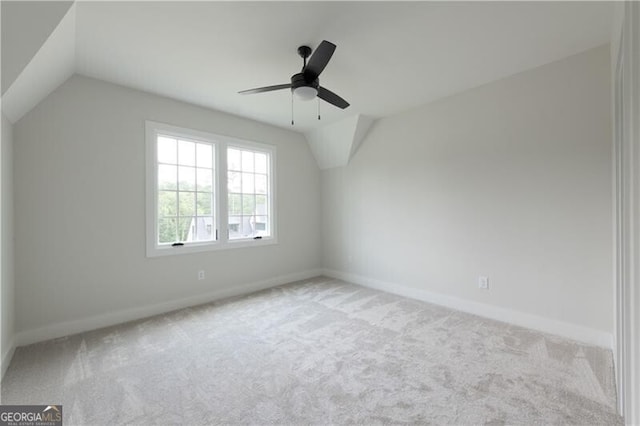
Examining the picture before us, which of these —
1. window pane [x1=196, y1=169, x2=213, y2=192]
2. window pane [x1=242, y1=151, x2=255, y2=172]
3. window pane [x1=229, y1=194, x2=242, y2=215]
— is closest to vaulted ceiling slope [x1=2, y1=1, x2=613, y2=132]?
window pane [x1=196, y1=169, x2=213, y2=192]

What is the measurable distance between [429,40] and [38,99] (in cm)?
357

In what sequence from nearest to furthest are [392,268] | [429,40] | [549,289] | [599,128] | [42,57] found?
[42,57]
[429,40]
[599,128]
[549,289]
[392,268]

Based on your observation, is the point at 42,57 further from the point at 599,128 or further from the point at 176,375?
the point at 599,128

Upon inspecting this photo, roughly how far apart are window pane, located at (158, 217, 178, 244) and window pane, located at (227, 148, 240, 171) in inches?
43.8

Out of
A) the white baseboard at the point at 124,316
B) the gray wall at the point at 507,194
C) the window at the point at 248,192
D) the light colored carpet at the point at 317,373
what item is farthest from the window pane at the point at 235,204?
the gray wall at the point at 507,194

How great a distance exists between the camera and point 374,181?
4336 millimetres

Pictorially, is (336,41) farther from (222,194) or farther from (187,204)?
(187,204)

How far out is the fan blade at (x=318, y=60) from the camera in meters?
1.94

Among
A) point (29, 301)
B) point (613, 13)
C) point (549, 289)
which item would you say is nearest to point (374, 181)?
point (549, 289)

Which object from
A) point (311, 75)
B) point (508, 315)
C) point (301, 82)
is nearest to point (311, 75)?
point (311, 75)

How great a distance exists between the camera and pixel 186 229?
3631 mm

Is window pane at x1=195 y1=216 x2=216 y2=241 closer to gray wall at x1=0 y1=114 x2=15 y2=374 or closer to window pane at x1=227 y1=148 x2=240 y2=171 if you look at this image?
window pane at x1=227 y1=148 x2=240 y2=171

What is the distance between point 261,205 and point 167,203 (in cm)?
143

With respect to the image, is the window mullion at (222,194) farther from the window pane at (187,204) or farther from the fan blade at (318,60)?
the fan blade at (318,60)
